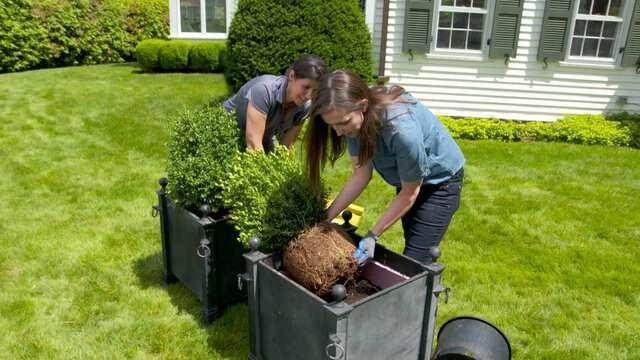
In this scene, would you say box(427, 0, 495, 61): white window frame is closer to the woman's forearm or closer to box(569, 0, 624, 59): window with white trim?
box(569, 0, 624, 59): window with white trim

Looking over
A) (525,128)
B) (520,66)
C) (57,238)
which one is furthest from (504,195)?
(57,238)

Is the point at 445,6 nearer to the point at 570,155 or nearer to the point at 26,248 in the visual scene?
the point at 570,155

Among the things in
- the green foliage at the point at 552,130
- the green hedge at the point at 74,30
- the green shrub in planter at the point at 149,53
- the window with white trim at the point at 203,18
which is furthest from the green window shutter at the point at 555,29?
the green hedge at the point at 74,30

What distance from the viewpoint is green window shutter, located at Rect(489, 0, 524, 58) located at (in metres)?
8.25

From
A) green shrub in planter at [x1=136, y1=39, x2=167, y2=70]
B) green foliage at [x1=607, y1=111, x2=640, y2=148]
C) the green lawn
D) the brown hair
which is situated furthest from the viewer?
green shrub in planter at [x1=136, y1=39, x2=167, y2=70]

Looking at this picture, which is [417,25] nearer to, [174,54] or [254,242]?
[174,54]

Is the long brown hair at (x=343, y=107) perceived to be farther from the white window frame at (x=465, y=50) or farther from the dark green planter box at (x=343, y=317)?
the white window frame at (x=465, y=50)

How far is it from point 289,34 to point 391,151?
5205 mm

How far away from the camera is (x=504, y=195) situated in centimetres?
582

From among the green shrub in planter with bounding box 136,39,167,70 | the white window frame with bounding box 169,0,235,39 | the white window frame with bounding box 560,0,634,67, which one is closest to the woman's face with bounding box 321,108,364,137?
the white window frame with bounding box 560,0,634,67

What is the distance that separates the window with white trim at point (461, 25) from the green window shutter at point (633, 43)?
2254 millimetres

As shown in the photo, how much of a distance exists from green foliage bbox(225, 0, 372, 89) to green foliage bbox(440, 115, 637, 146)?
225 centimetres

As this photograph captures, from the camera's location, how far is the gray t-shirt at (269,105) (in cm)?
306

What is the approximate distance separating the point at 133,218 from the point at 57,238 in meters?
0.69
